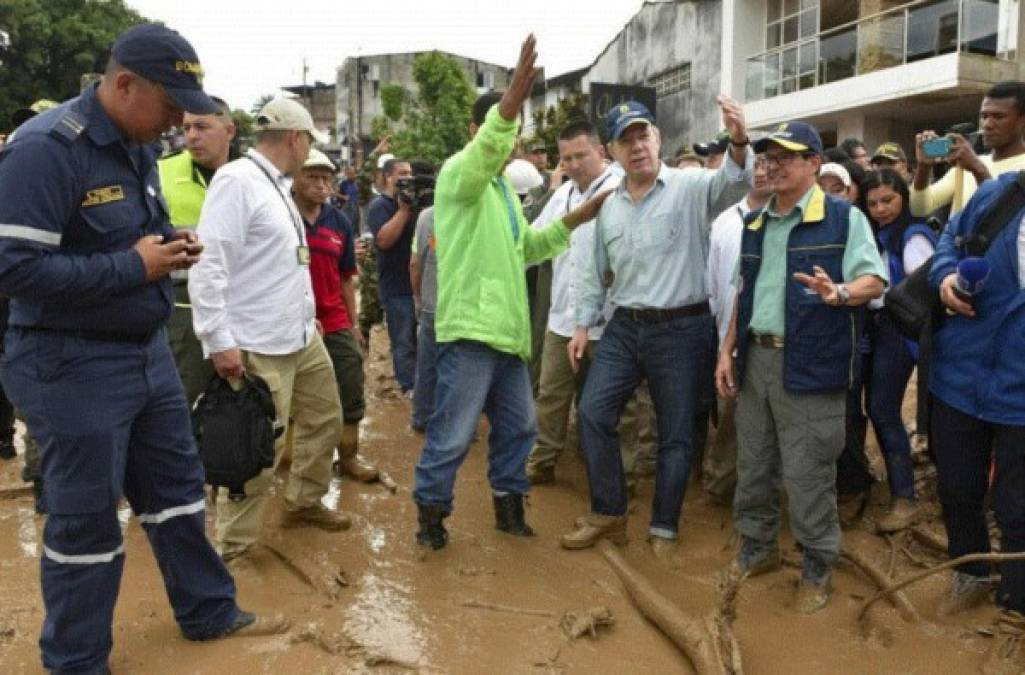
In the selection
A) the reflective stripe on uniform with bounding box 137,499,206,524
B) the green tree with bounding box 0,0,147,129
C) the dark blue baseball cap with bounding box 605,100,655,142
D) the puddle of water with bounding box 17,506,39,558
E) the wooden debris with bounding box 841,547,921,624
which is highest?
the green tree with bounding box 0,0,147,129

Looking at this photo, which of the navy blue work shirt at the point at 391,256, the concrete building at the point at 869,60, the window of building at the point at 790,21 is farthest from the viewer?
the window of building at the point at 790,21

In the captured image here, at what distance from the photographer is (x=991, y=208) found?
11.6 feet

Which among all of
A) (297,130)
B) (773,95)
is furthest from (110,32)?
(297,130)

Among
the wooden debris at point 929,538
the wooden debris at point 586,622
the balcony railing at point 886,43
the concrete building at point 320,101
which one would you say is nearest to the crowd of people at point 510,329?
the wooden debris at point 929,538

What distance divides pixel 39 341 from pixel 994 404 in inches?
140

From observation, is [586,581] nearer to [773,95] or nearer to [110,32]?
[773,95]

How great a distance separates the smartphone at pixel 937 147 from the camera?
443 cm

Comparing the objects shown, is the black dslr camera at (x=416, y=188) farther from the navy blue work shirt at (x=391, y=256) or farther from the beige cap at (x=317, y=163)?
the beige cap at (x=317, y=163)

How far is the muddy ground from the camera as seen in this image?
127 inches

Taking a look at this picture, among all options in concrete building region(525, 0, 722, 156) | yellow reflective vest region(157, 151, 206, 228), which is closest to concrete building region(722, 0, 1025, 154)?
concrete building region(525, 0, 722, 156)

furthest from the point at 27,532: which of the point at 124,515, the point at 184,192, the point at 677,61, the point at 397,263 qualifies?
the point at 677,61

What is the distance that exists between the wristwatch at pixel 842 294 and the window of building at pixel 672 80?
2015cm

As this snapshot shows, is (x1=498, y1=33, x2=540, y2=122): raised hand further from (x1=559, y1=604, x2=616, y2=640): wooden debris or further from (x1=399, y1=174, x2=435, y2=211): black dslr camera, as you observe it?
(x1=399, y1=174, x2=435, y2=211): black dslr camera

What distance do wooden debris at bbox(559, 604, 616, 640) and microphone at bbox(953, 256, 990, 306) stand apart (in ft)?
6.37
